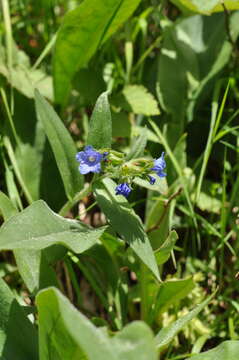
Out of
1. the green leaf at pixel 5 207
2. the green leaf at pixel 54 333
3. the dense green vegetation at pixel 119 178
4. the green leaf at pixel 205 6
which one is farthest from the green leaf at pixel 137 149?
the green leaf at pixel 205 6

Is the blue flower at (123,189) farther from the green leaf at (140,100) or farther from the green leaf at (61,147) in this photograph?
the green leaf at (140,100)

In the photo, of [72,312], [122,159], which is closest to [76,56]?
[122,159]

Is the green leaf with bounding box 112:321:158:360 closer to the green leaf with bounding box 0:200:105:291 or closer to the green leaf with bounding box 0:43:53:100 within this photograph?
the green leaf with bounding box 0:200:105:291

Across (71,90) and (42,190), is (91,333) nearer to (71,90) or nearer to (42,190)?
(42,190)

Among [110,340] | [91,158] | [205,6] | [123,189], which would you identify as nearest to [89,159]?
[91,158]

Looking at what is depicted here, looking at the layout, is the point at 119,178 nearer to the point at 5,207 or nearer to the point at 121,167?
the point at 121,167

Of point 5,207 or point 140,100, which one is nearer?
point 5,207
